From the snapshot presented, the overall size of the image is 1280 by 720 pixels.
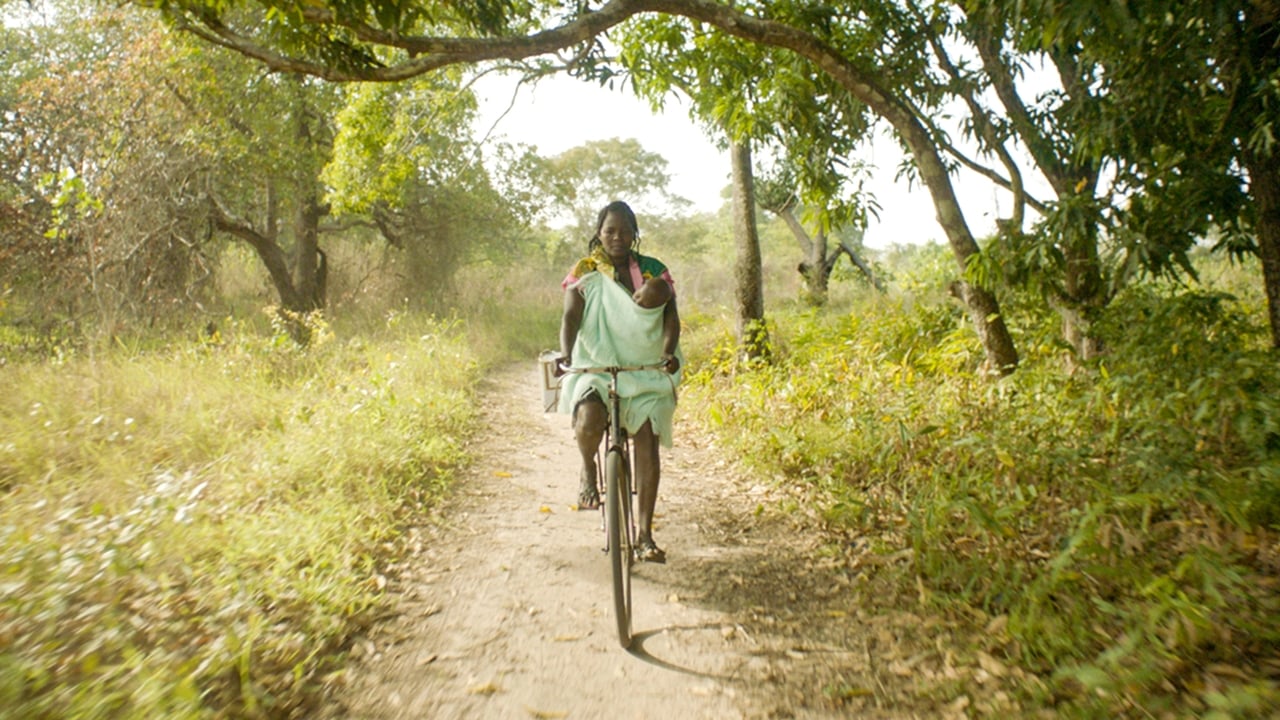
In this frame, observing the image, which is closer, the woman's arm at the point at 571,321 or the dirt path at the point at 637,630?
the dirt path at the point at 637,630

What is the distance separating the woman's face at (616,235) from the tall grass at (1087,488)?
2.07 metres

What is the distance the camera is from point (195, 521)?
12.5 ft

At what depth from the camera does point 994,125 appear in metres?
6.39

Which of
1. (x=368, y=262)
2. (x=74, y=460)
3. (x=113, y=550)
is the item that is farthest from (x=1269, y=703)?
(x=368, y=262)

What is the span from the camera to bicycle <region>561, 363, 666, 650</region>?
3.09 m

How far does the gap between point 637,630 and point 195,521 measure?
244cm

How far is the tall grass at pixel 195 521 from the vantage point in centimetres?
255

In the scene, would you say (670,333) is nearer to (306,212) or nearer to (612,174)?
(306,212)

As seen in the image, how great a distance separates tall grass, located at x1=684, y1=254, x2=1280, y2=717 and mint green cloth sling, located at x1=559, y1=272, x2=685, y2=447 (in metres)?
1.49

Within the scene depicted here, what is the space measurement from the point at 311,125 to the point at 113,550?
12.0 meters

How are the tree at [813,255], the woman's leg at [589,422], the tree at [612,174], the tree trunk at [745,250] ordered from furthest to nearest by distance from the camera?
the tree at [612,174] < the tree at [813,255] < the tree trunk at [745,250] < the woman's leg at [589,422]

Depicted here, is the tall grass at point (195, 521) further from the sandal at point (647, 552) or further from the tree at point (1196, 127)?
the tree at point (1196, 127)

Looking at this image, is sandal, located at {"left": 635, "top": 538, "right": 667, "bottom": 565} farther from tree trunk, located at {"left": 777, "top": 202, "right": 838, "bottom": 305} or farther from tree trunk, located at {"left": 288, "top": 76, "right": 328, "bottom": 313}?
tree trunk, located at {"left": 777, "top": 202, "right": 838, "bottom": 305}

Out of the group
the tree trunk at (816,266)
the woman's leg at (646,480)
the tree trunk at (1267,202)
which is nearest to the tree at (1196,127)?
the tree trunk at (1267,202)
